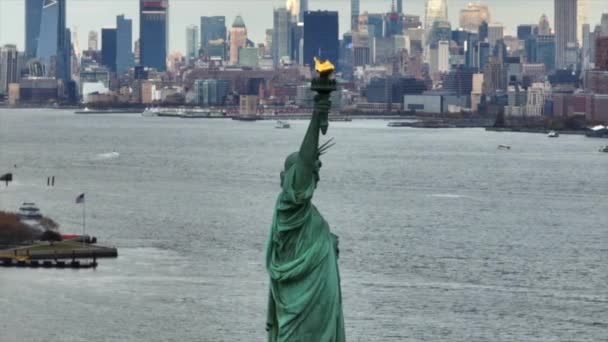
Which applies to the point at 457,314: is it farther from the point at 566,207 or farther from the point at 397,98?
the point at 397,98

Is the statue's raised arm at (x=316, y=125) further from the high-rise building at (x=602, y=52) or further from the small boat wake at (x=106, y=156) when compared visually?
the high-rise building at (x=602, y=52)

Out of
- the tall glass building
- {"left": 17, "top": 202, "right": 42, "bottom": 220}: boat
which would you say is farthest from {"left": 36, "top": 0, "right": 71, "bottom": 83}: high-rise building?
{"left": 17, "top": 202, "right": 42, "bottom": 220}: boat

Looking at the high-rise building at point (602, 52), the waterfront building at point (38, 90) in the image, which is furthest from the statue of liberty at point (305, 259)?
the waterfront building at point (38, 90)

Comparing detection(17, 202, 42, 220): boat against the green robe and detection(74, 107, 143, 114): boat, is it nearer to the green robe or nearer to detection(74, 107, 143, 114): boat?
the green robe

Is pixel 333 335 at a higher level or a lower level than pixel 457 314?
higher

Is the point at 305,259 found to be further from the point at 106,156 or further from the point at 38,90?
the point at 38,90

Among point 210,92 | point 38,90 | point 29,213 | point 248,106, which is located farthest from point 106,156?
point 38,90

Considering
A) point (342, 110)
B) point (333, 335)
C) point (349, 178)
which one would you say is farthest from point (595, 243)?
point (342, 110)
